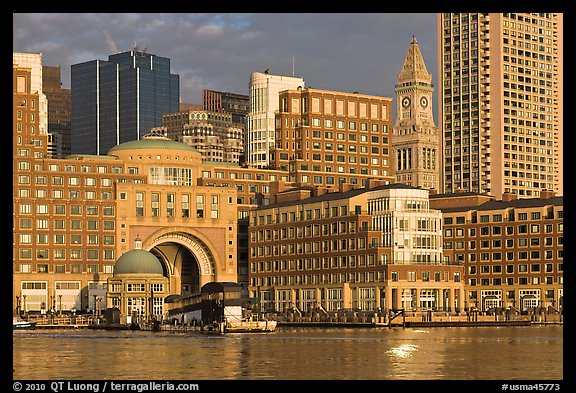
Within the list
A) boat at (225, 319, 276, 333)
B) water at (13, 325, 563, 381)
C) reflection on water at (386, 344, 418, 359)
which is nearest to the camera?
water at (13, 325, 563, 381)

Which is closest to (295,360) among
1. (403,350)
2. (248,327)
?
(403,350)

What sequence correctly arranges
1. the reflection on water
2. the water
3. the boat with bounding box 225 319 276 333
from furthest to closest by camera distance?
the boat with bounding box 225 319 276 333 < the reflection on water < the water

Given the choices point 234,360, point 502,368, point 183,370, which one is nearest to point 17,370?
point 183,370

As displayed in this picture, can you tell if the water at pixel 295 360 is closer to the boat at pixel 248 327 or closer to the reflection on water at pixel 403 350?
the reflection on water at pixel 403 350

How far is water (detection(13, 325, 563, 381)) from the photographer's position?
81750 mm

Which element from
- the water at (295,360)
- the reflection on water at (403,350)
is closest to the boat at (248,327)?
the water at (295,360)

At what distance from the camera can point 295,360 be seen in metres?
100

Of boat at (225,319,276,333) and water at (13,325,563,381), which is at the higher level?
water at (13,325,563,381)

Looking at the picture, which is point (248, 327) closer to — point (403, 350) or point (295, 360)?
point (403, 350)

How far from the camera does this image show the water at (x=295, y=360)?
8175 cm

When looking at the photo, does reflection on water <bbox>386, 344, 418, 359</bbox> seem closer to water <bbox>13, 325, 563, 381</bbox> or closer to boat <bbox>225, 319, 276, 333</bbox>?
water <bbox>13, 325, 563, 381</bbox>

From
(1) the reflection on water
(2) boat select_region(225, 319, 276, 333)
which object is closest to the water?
(1) the reflection on water
